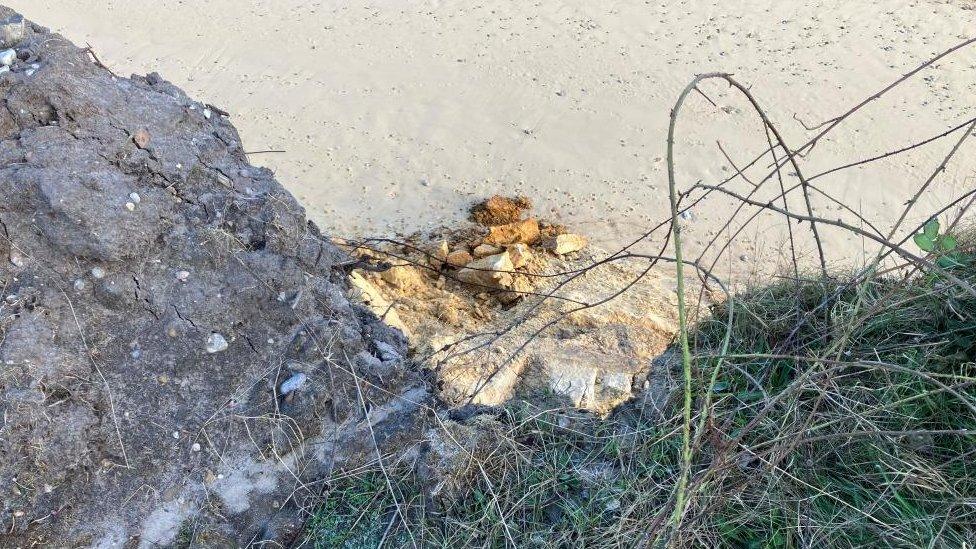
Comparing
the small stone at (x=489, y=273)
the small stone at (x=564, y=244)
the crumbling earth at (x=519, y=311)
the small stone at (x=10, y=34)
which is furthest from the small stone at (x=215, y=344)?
the small stone at (x=564, y=244)

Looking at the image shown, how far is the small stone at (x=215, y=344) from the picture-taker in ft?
8.05

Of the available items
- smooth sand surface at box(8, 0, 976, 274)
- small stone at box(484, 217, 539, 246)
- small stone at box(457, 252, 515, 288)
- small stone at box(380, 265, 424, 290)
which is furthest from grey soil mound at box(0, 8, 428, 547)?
smooth sand surface at box(8, 0, 976, 274)

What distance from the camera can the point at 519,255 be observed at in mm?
4820

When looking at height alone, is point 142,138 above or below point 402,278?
above

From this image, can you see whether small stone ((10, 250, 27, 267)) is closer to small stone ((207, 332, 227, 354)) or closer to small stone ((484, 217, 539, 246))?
small stone ((207, 332, 227, 354))

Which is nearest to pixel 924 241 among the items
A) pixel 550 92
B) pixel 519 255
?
pixel 519 255

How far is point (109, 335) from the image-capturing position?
2.37m

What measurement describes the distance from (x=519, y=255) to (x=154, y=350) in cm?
274

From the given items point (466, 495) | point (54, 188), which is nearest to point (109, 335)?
point (54, 188)

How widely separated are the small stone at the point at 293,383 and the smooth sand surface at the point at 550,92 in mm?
2937

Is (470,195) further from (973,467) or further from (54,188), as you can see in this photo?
(973,467)

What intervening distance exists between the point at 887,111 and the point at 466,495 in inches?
232

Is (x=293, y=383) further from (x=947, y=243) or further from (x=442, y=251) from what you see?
(x=442, y=251)

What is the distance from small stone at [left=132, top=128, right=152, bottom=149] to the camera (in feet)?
9.23
